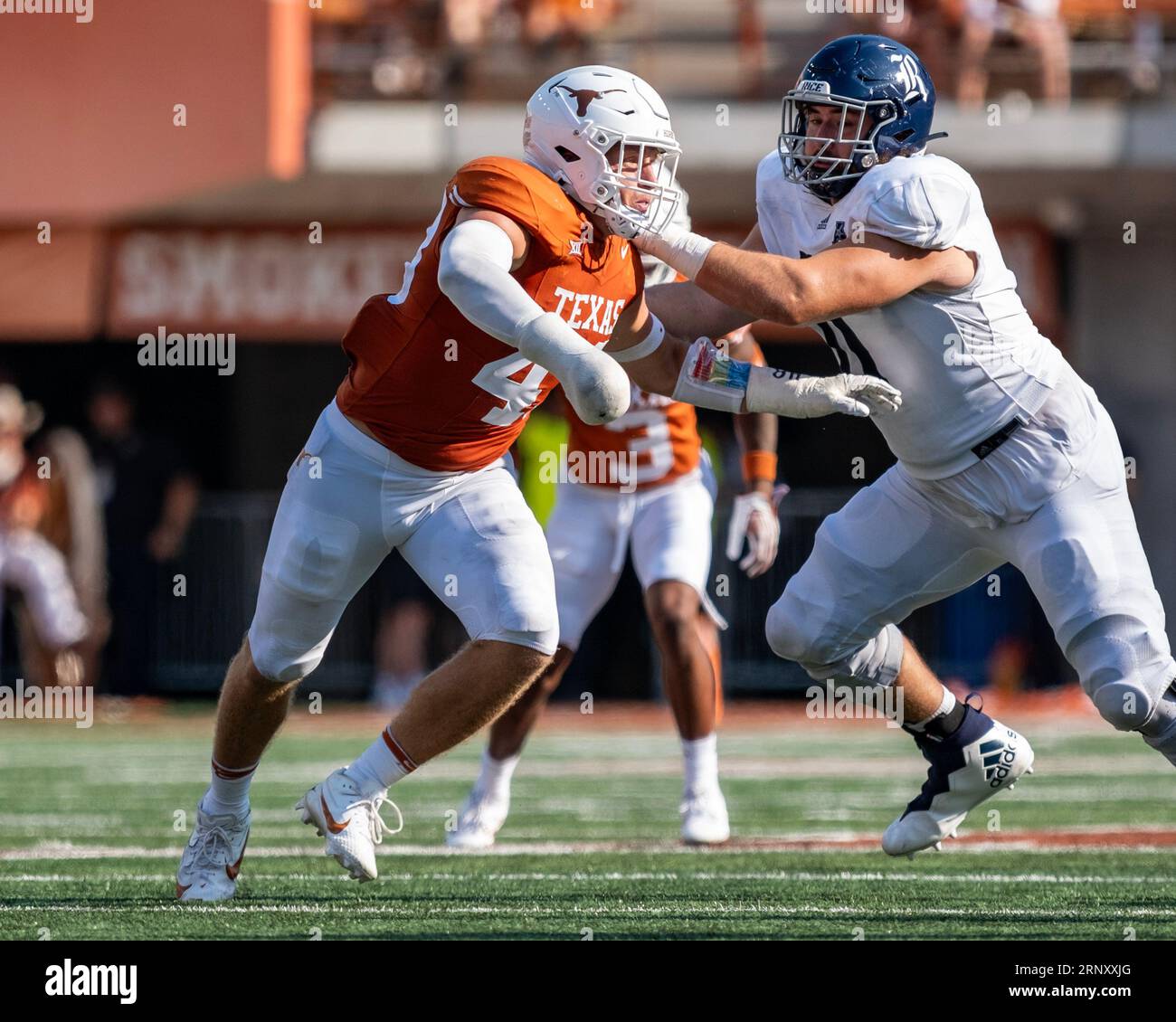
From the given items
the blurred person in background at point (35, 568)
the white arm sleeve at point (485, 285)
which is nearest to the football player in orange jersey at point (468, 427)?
the white arm sleeve at point (485, 285)

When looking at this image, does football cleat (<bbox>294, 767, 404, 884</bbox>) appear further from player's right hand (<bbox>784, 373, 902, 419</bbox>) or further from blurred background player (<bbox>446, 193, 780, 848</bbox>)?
blurred background player (<bbox>446, 193, 780, 848</bbox>)

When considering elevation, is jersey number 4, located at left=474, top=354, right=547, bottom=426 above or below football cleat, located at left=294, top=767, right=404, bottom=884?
above

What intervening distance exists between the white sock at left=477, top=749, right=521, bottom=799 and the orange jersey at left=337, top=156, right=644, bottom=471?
5.93 feet

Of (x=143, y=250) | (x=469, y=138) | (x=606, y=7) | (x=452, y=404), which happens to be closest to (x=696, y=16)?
(x=606, y=7)

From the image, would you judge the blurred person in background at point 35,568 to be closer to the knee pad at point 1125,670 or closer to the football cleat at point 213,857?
the football cleat at point 213,857

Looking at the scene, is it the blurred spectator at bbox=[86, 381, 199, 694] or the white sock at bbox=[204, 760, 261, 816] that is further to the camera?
the blurred spectator at bbox=[86, 381, 199, 694]

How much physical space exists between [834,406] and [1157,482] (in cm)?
1093

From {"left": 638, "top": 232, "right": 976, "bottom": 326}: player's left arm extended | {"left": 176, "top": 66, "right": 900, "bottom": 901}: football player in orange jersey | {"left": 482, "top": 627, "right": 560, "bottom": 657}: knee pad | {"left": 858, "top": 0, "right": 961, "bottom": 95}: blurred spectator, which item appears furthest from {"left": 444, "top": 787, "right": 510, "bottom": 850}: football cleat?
{"left": 858, "top": 0, "right": 961, "bottom": 95}: blurred spectator

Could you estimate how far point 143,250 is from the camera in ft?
45.9

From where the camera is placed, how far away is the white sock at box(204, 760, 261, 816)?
459 cm

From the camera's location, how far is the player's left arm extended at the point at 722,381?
13.6 feet

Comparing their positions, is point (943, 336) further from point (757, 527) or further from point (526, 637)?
point (757, 527)

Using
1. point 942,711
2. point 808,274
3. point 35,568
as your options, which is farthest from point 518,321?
point 35,568

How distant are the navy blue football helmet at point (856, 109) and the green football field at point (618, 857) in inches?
65.5
